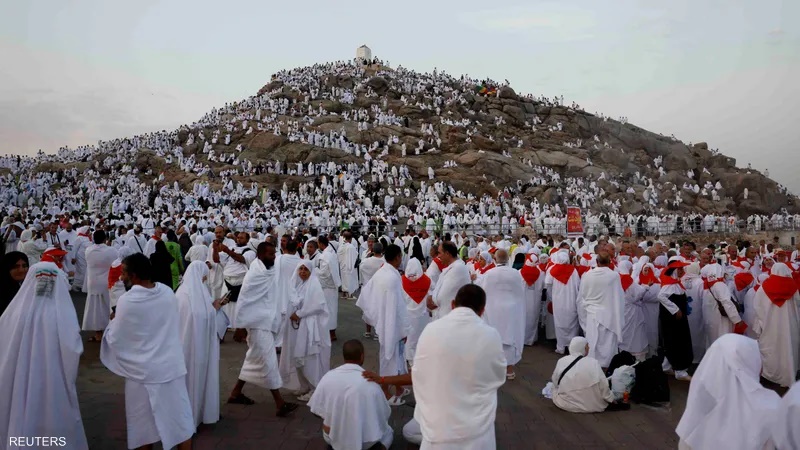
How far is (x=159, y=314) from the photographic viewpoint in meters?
4.15

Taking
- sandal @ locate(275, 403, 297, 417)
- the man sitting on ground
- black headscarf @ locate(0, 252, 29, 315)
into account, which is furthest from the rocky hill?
the man sitting on ground

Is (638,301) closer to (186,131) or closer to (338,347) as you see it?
(338,347)

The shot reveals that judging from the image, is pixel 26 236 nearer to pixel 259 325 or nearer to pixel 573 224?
pixel 259 325

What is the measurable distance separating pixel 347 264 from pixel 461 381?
11039 mm

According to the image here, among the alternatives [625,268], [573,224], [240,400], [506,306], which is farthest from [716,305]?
[573,224]

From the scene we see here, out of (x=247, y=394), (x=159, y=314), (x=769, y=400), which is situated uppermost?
(x=159, y=314)

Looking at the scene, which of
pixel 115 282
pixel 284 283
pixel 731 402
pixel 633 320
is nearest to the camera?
pixel 731 402

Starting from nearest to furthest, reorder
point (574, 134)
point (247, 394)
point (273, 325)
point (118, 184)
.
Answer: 1. point (273, 325)
2. point (247, 394)
3. point (118, 184)
4. point (574, 134)

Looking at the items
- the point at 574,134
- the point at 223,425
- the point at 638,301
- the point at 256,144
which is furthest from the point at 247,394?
the point at 574,134

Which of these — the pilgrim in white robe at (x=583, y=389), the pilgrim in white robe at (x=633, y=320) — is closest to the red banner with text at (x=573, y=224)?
the pilgrim in white robe at (x=633, y=320)

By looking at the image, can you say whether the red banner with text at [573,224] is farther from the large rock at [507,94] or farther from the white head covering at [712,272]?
the large rock at [507,94]

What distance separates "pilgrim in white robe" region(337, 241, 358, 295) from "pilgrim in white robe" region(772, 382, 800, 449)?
443 inches

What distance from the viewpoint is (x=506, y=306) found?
7363 mm

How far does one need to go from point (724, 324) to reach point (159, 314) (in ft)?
23.1
